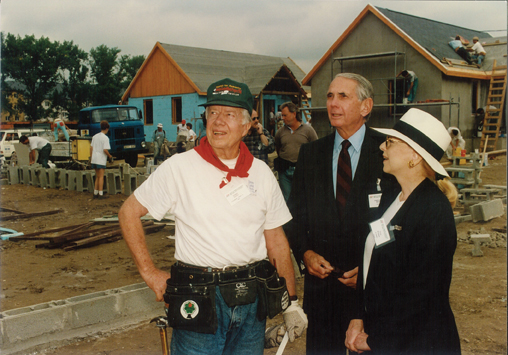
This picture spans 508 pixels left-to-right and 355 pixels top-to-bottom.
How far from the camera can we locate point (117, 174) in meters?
Result: 14.2

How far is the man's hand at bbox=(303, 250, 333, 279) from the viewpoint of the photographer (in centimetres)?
311

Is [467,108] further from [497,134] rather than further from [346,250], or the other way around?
[346,250]

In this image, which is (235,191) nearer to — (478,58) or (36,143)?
(36,143)

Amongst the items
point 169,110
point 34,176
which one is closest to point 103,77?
point 169,110

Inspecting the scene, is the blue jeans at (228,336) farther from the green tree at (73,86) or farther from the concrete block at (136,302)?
the green tree at (73,86)

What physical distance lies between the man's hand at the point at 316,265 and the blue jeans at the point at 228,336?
0.65m

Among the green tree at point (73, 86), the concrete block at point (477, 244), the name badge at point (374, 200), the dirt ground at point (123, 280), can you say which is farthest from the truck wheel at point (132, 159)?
the green tree at point (73, 86)

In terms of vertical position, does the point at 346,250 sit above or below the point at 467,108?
below

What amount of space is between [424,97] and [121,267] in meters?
17.5

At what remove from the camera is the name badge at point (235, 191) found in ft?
8.24

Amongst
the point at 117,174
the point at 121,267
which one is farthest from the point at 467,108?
the point at 121,267

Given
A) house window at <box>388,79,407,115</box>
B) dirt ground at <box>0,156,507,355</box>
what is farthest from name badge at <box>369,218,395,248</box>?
house window at <box>388,79,407,115</box>

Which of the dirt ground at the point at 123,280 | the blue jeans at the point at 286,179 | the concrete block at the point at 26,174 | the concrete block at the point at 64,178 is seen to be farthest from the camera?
the concrete block at the point at 26,174

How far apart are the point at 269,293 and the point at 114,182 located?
12.5m
